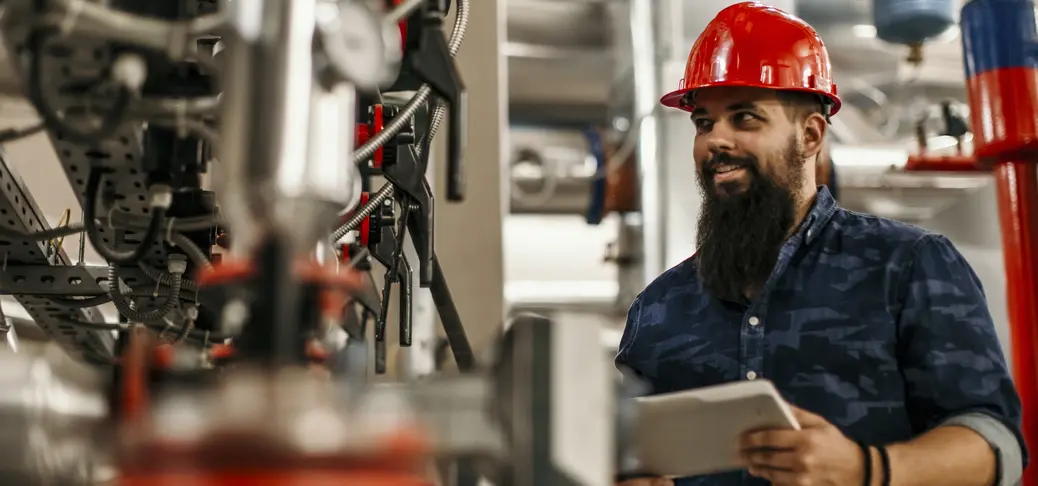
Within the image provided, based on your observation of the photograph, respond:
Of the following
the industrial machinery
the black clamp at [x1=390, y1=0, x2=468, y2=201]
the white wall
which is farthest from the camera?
the white wall

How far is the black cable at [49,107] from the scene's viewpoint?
2.08 ft

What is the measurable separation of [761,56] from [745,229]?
28cm

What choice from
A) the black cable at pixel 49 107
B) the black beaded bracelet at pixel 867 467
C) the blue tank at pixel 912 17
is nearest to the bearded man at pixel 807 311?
the black beaded bracelet at pixel 867 467

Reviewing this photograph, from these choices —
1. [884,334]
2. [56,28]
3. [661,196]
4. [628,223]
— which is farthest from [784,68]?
[628,223]

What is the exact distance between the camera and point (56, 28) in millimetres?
610

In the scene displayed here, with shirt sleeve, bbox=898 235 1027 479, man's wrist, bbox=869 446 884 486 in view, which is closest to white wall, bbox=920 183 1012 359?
shirt sleeve, bbox=898 235 1027 479

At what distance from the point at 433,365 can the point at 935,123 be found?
1719 millimetres

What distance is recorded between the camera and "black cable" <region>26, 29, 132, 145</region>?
2.08ft

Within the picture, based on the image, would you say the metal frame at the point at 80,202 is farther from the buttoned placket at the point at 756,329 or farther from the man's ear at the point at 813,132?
the man's ear at the point at 813,132

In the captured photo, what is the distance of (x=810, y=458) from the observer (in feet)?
3.41

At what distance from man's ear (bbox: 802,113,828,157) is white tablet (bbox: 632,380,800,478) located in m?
0.80

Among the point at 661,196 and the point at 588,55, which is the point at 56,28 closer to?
the point at 661,196

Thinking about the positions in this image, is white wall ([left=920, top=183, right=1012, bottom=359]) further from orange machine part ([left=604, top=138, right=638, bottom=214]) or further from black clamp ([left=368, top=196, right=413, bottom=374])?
black clamp ([left=368, top=196, right=413, bottom=374])

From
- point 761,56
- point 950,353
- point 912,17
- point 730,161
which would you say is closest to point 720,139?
point 730,161
